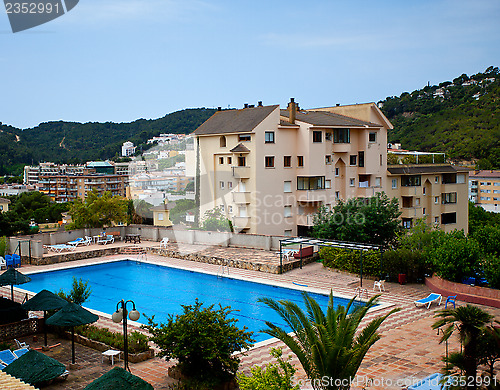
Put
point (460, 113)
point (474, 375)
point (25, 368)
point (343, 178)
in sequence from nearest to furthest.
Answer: point (474, 375), point (25, 368), point (343, 178), point (460, 113)

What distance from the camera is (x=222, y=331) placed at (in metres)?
10.8

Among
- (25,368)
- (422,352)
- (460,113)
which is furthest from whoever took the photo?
(460,113)

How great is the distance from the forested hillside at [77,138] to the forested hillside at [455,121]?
49.5m

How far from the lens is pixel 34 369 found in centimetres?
1054

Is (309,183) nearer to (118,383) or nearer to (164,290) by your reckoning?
(164,290)

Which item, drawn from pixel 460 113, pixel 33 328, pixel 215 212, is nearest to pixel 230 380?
pixel 33 328

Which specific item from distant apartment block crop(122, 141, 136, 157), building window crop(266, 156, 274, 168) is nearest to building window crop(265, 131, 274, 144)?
building window crop(266, 156, 274, 168)

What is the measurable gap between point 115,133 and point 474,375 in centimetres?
16744

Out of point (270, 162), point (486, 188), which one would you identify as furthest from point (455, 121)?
point (270, 162)

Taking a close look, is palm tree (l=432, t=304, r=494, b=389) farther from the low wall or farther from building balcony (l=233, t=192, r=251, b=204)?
building balcony (l=233, t=192, r=251, b=204)

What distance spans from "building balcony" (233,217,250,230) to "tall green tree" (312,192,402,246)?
9.10 metres

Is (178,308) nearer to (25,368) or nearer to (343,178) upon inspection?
(25,368)

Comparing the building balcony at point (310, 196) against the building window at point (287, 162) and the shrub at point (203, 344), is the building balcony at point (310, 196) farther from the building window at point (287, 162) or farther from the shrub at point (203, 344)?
the shrub at point (203, 344)

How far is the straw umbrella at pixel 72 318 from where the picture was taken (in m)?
12.1
